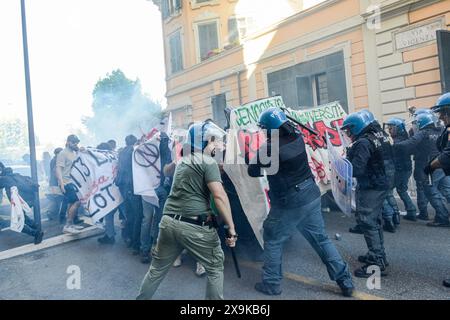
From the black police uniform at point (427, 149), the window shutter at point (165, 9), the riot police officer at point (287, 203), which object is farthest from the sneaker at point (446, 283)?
the window shutter at point (165, 9)

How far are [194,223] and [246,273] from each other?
1.67m

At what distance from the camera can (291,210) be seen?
11.8 feet

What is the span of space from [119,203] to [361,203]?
12.2ft

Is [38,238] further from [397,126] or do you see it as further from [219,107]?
[219,107]

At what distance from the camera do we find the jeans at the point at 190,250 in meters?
2.90

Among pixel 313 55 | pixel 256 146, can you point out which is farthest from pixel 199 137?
pixel 313 55

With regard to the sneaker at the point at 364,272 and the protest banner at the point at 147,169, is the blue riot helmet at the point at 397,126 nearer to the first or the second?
the sneaker at the point at 364,272

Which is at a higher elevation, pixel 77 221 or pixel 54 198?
pixel 54 198

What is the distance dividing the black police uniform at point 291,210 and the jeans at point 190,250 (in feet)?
2.93

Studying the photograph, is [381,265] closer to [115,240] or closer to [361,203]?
[361,203]

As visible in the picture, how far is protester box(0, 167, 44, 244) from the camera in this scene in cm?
630

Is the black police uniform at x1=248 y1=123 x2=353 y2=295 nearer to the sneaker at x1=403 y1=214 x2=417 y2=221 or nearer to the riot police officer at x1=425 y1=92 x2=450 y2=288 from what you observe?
the riot police officer at x1=425 y1=92 x2=450 y2=288
